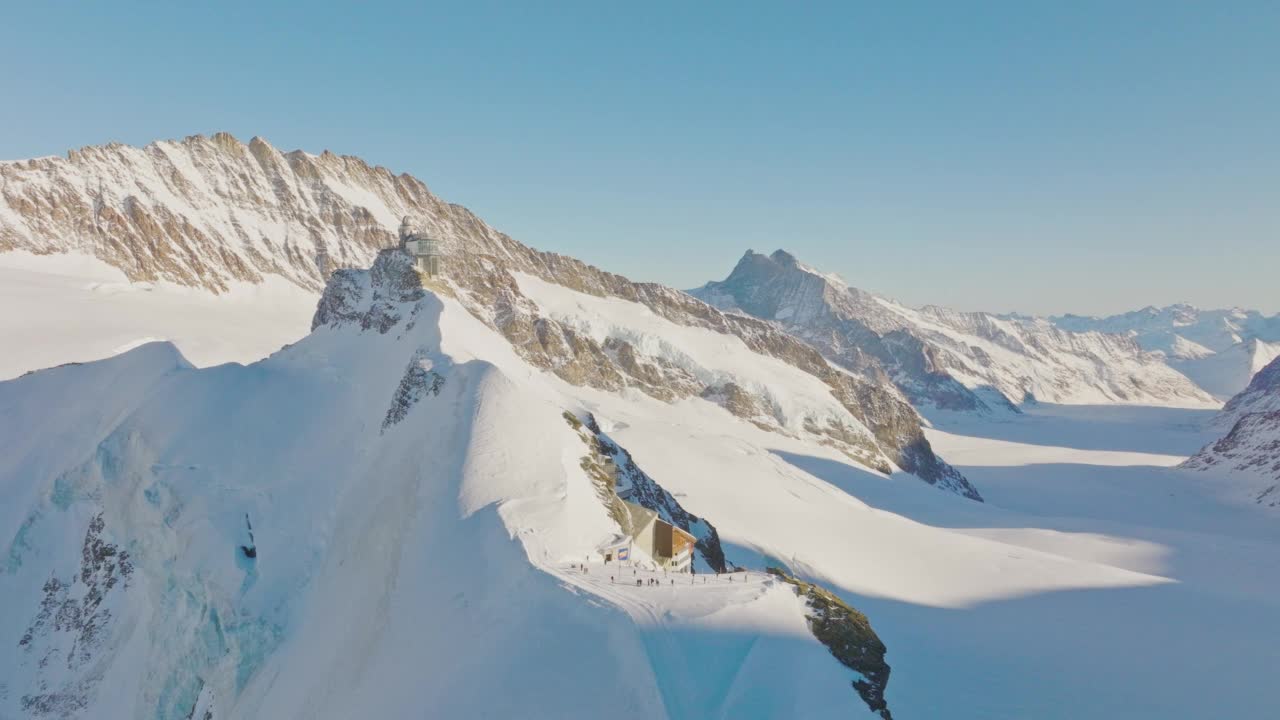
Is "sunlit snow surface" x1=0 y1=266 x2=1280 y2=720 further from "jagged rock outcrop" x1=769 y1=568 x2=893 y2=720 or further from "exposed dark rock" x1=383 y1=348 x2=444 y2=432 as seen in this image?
"jagged rock outcrop" x1=769 y1=568 x2=893 y2=720

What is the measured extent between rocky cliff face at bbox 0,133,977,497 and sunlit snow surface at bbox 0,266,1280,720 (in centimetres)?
5739

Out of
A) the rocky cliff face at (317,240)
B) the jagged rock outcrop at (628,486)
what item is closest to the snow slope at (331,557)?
the jagged rock outcrop at (628,486)

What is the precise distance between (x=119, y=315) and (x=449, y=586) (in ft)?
298

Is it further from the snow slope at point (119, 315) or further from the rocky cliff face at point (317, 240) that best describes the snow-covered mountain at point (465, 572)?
the rocky cliff face at point (317, 240)

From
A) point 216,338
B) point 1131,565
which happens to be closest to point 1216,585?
point 1131,565

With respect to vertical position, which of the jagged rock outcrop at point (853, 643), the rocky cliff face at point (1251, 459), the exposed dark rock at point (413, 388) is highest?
the exposed dark rock at point (413, 388)

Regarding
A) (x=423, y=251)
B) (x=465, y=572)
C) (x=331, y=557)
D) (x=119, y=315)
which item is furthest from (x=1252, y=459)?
(x=119, y=315)

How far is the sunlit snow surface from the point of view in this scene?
20281mm

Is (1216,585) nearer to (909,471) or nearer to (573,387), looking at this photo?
(909,471)

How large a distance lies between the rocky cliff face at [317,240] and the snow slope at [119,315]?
3964mm

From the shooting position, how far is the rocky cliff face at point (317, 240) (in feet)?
364

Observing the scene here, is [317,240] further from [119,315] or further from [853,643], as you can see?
[853,643]

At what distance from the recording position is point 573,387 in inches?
4225

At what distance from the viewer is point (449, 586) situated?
24062 mm
